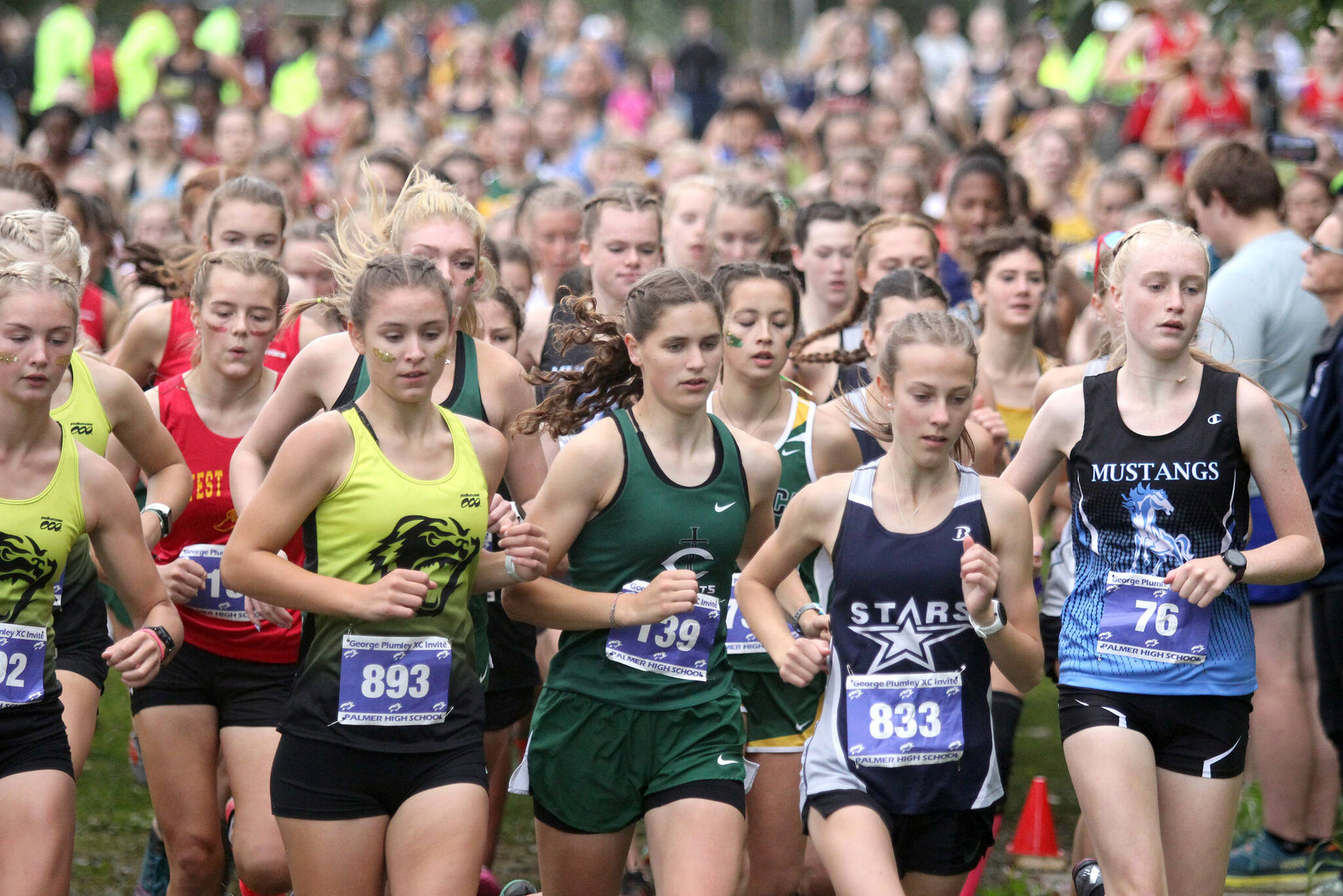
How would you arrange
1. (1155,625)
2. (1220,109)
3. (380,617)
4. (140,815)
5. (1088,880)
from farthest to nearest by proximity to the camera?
(1220,109), (140,815), (1088,880), (1155,625), (380,617)

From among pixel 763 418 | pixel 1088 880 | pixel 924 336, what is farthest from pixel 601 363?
pixel 1088 880

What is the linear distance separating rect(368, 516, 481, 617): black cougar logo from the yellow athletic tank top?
4.03 ft

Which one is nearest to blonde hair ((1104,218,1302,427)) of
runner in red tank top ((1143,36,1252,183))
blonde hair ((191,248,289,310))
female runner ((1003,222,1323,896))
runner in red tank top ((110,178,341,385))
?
female runner ((1003,222,1323,896))

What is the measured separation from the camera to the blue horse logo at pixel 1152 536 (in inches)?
169

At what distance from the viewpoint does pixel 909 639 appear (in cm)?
418

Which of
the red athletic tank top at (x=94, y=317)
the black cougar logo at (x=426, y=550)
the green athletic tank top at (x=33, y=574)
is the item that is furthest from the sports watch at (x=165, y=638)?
the red athletic tank top at (x=94, y=317)

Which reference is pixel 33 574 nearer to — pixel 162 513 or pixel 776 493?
pixel 162 513

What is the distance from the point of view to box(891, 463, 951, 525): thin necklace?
4258mm

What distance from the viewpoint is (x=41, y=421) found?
13.6 ft

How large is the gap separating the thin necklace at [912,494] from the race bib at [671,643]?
22.2 inches

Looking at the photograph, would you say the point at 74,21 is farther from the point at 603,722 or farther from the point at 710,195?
the point at 603,722

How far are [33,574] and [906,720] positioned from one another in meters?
2.26

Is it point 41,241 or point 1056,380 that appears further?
point 1056,380

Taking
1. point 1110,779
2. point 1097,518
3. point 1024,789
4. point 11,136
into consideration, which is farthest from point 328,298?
point 11,136
